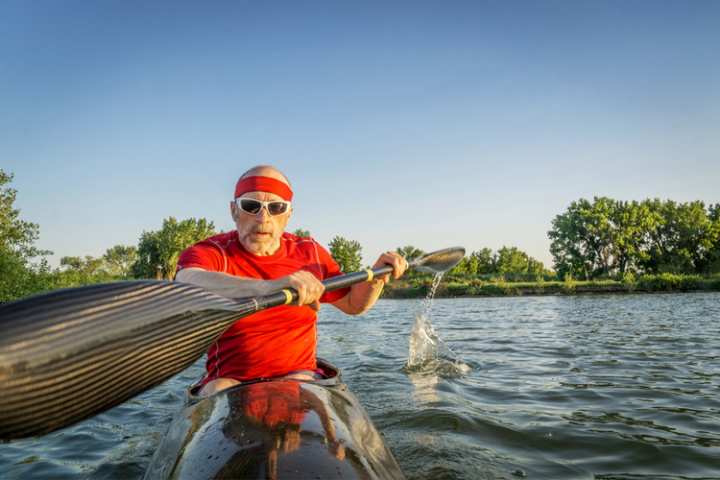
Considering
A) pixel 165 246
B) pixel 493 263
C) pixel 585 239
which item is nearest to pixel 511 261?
pixel 493 263

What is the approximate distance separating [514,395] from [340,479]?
14.0 ft

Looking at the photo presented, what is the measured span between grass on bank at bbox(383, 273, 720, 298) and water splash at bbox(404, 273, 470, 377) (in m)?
35.1

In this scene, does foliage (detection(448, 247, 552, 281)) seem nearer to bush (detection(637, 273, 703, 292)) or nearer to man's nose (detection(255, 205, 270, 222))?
bush (detection(637, 273, 703, 292))

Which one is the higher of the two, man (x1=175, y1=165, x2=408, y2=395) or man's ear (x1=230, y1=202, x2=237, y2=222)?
man's ear (x1=230, y1=202, x2=237, y2=222)

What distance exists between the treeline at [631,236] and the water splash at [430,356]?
5824 centimetres

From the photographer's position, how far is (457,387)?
19.1 feet

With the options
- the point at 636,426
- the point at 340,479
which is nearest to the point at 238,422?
the point at 340,479

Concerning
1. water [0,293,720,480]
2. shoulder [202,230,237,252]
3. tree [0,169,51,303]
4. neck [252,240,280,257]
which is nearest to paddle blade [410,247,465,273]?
water [0,293,720,480]

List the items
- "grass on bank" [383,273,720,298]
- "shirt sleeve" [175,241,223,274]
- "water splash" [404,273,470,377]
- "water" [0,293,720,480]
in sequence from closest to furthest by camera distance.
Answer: "shirt sleeve" [175,241,223,274] < "water" [0,293,720,480] < "water splash" [404,273,470,377] < "grass on bank" [383,273,720,298]

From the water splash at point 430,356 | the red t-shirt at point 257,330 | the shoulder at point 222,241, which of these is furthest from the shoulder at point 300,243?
the water splash at point 430,356

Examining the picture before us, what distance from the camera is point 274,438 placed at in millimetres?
1812

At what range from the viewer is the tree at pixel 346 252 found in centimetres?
6938

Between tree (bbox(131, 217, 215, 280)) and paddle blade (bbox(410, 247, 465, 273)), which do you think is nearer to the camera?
paddle blade (bbox(410, 247, 465, 273))

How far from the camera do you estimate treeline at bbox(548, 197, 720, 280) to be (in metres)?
60.2
